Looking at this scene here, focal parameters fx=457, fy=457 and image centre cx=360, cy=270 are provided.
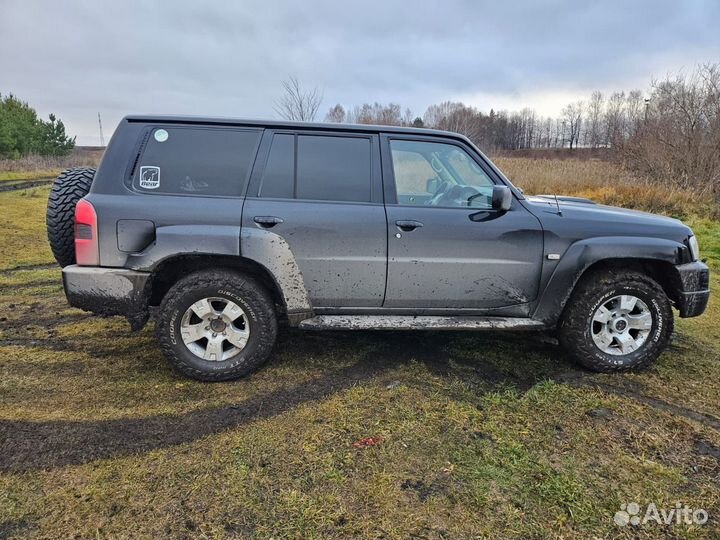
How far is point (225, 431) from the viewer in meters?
2.72

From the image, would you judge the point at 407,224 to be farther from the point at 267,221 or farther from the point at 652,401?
the point at 652,401

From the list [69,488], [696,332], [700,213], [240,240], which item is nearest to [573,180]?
[700,213]

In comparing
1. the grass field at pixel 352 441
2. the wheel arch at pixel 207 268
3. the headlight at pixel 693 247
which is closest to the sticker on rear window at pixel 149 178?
the wheel arch at pixel 207 268

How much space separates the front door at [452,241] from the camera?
11.0 feet

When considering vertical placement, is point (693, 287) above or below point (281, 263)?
below

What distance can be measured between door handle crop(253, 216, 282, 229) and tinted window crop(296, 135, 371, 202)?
246 millimetres

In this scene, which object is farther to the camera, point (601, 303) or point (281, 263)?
point (601, 303)

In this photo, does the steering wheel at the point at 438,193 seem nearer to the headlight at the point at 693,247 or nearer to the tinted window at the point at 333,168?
the tinted window at the point at 333,168

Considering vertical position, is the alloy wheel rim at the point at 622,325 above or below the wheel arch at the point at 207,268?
below

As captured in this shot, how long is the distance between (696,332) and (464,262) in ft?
9.47

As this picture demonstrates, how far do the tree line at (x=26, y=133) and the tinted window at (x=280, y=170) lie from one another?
39424mm

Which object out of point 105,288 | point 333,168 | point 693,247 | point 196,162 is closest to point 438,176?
point 333,168

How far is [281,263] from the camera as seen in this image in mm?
3273

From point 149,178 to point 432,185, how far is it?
2108 mm
